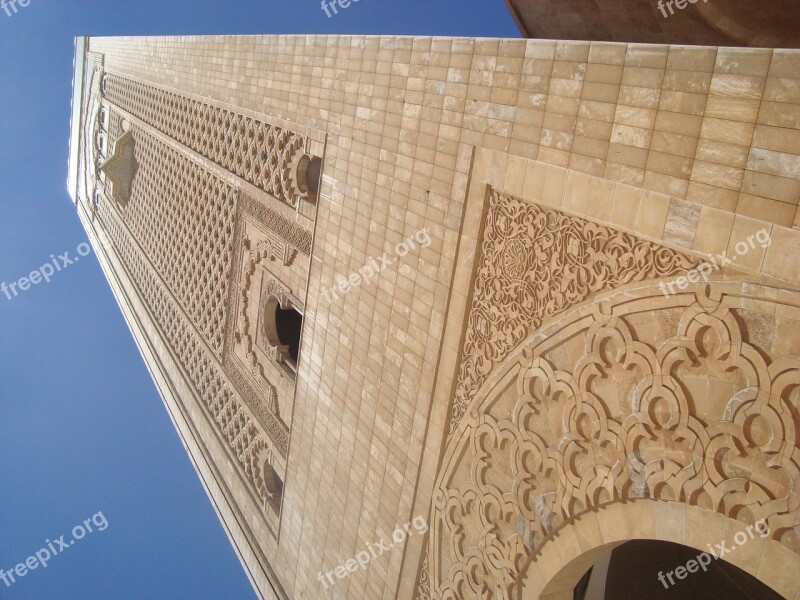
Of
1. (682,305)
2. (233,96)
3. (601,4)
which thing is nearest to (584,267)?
(682,305)

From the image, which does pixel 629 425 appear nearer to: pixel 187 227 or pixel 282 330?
pixel 282 330

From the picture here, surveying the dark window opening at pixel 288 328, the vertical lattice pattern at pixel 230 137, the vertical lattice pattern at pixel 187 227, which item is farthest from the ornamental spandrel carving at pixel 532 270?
the vertical lattice pattern at pixel 187 227

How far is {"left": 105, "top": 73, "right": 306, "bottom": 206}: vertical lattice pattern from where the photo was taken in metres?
5.38

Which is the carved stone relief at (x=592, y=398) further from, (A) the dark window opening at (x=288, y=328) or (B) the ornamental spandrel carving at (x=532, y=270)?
(A) the dark window opening at (x=288, y=328)

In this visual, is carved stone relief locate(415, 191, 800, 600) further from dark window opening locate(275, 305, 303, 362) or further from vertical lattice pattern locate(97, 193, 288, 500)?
dark window opening locate(275, 305, 303, 362)

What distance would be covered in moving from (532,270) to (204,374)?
6094 millimetres

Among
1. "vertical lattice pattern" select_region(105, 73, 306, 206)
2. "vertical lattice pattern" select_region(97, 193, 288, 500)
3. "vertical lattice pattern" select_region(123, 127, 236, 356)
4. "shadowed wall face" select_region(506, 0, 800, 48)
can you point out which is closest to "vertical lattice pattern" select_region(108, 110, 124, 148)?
"vertical lattice pattern" select_region(123, 127, 236, 356)

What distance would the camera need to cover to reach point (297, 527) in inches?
213

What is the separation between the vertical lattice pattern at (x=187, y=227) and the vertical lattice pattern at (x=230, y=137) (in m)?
0.35

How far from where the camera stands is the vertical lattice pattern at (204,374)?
21.3 ft

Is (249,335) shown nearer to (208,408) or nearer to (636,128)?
(208,408)

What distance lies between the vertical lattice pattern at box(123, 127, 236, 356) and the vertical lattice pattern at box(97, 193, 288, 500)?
30cm

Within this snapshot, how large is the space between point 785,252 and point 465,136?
180cm

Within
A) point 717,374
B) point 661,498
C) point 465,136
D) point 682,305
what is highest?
point 465,136
